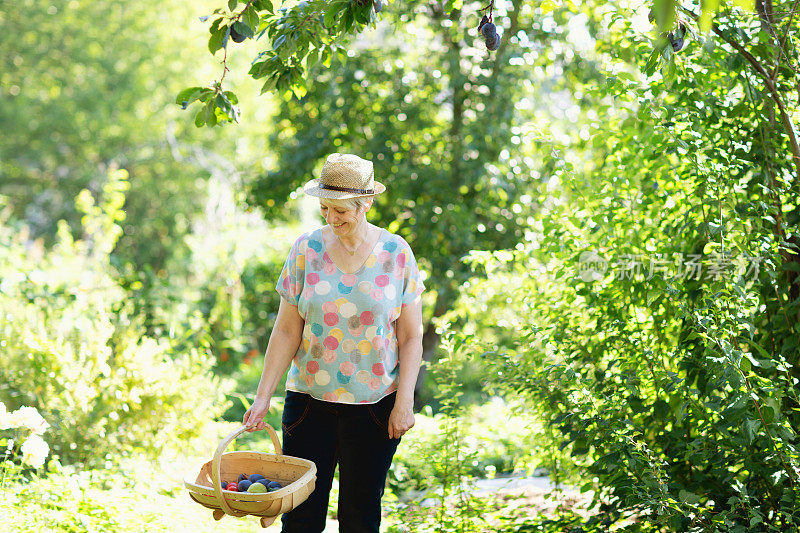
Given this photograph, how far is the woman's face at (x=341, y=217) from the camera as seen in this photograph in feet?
7.09

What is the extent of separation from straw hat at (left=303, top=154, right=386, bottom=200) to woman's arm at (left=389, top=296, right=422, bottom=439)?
390 millimetres

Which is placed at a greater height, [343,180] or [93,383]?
[343,180]

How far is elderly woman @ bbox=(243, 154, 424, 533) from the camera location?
222 centimetres

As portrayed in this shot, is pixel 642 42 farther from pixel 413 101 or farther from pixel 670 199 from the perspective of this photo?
pixel 413 101

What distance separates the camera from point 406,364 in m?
2.27

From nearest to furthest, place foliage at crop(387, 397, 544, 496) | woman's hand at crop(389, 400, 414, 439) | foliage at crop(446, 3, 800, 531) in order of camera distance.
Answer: woman's hand at crop(389, 400, 414, 439) < foliage at crop(446, 3, 800, 531) < foliage at crop(387, 397, 544, 496)

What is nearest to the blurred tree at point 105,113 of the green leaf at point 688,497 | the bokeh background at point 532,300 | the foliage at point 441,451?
the bokeh background at point 532,300

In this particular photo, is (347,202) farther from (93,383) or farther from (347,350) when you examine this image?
(93,383)

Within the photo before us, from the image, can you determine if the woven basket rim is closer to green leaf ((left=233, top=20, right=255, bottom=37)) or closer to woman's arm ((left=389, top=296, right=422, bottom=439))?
woman's arm ((left=389, top=296, right=422, bottom=439))

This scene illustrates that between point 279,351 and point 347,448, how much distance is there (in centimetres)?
37

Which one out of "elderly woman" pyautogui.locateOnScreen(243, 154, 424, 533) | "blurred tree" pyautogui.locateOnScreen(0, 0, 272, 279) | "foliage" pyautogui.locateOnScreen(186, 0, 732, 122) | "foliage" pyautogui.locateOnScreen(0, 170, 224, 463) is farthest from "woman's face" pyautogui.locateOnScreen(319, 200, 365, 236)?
"blurred tree" pyautogui.locateOnScreen(0, 0, 272, 279)

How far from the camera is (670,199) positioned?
Result: 9.47ft

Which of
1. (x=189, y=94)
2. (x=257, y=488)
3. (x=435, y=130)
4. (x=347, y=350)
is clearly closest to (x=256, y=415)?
(x=257, y=488)

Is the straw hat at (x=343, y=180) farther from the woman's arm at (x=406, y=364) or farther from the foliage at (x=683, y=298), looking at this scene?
the foliage at (x=683, y=298)
